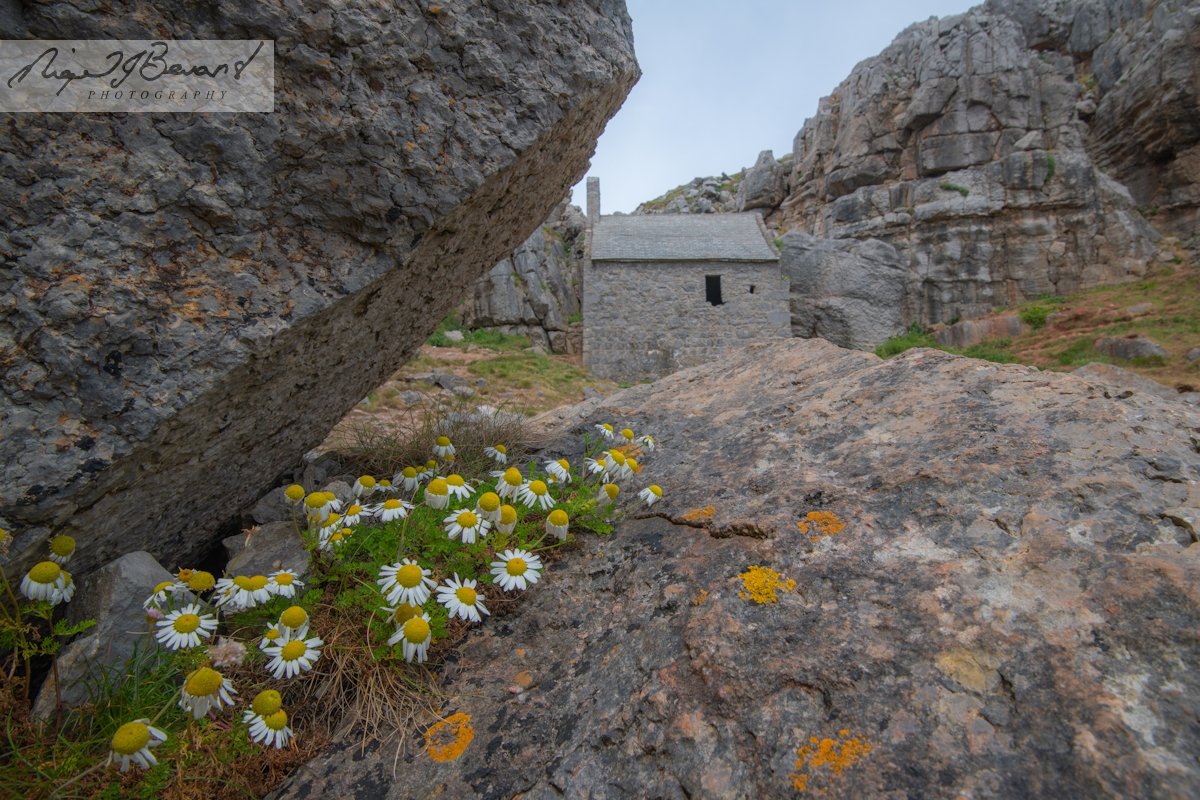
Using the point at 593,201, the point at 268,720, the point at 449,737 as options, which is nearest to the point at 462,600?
the point at 449,737

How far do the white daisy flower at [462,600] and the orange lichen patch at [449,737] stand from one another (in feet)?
1.02

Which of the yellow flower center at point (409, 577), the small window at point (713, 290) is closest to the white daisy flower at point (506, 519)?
the yellow flower center at point (409, 577)

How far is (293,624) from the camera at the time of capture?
190 cm

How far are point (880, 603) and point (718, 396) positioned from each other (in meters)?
2.26

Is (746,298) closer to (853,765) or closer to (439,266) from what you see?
(439,266)

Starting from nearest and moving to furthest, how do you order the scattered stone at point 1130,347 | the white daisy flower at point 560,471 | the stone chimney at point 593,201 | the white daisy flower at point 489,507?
the white daisy flower at point 489,507, the white daisy flower at point 560,471, the scattered stone at point 1130,347, the stone chimney at point 593,201

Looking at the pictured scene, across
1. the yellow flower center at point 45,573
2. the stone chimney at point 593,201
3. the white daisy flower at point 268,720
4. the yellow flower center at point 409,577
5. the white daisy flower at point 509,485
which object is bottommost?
the white daisy flower at point 268,720

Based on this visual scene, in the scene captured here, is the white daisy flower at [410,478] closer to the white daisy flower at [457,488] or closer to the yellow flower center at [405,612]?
the white daisy flower at [457,488]

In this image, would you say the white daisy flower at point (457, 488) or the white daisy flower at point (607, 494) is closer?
the white daisy flower at point (457, 488)

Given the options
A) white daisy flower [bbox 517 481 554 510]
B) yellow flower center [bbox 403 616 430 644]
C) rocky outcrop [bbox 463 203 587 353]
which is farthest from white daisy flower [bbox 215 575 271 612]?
rocky outcrop [bbox 463 203 587 353]

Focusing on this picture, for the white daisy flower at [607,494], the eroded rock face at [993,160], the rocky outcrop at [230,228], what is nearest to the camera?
the rocky outcrop at [230,228]

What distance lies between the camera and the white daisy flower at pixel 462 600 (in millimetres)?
2018

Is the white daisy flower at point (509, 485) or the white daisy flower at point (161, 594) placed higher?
the white daisy flower at point (509, 485)

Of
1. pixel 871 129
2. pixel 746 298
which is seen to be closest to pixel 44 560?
pixel 746 298
